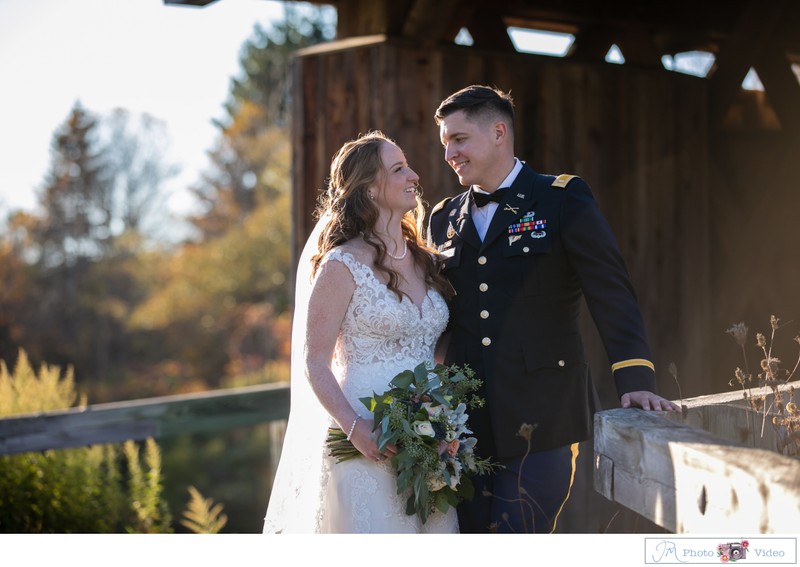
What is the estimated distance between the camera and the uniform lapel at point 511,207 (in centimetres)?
306

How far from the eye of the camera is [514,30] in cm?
612

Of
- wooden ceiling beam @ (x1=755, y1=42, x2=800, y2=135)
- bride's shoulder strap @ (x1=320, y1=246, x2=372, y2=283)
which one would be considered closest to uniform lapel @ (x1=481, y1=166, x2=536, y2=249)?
bride's shoulder strap @ (x1=320, y1=246, x2=372, y2=283)

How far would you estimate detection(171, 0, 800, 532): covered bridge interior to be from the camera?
4.61 meters

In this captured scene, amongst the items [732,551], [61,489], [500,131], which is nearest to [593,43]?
[500,131]

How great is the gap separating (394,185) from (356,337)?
516 millimetres

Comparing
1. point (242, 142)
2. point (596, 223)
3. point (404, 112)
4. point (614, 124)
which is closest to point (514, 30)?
point (614, 124)

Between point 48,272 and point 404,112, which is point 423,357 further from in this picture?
point 48,272

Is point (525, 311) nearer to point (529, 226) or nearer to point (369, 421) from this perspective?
point (529, 226)

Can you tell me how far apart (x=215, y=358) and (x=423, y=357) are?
20581 mm

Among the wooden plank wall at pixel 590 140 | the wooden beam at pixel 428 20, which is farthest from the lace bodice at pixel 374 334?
the wooden beam at pixel 428 20

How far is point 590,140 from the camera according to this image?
520 cm

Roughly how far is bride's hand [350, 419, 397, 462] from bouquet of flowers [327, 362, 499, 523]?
1.5 inches

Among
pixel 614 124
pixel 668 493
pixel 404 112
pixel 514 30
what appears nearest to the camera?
pixel 668 493

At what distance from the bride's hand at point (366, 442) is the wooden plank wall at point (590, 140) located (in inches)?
64.0
